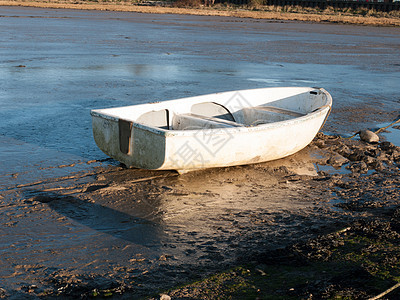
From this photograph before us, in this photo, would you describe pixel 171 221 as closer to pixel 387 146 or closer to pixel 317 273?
pixel 317 273

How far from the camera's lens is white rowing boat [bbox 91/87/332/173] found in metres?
6.31

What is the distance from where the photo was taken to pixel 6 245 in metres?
4.68

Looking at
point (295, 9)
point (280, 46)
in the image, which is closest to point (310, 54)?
Result: point (280, 46)

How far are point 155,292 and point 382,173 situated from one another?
467 centimetres

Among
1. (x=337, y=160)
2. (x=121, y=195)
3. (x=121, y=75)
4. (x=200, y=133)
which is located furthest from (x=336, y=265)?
(x=121, y=75)

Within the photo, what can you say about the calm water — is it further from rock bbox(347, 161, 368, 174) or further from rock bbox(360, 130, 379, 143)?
rock bbox(347, 161, 368, 174)

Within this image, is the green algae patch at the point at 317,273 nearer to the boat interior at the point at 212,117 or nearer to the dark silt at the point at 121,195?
the dark silt at the point at 121,195

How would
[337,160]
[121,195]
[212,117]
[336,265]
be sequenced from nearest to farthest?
[336,265], [121,195], [337,160], [212,117]

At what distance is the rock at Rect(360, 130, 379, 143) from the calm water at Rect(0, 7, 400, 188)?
896 mm

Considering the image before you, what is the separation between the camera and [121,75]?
14609 mm

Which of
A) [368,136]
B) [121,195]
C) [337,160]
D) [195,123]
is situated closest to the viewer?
[121,195]

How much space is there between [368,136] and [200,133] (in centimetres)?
406

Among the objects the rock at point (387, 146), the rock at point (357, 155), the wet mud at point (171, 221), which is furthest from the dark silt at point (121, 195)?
the rock at point (387, 146)

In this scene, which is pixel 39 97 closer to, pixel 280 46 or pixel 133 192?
pixel 133 192
